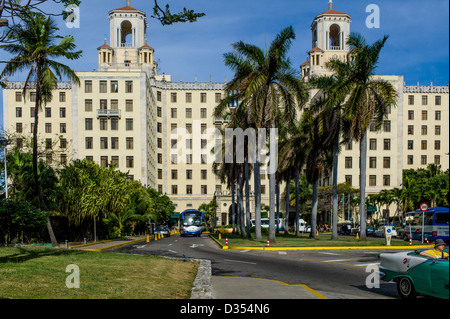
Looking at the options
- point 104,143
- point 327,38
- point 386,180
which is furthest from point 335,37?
point 104,143

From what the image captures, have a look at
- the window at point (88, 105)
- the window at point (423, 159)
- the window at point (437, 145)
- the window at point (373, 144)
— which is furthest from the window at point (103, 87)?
the window at point (437, 145)

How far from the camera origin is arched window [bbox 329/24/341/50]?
101875 millimetres

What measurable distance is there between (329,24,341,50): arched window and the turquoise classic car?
3748 inches

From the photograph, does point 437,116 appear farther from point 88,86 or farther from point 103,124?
point 88,86

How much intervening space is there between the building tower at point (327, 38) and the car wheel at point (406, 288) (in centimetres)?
9075

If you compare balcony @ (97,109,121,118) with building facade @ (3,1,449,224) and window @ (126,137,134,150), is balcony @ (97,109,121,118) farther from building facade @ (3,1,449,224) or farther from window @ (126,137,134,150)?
building facade @ (3,1,449,224)

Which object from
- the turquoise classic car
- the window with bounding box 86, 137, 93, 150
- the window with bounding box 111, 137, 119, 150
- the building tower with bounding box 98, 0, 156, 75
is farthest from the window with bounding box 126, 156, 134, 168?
the turquoise classic car

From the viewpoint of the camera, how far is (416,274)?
10.5m

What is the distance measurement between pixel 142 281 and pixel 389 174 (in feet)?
300

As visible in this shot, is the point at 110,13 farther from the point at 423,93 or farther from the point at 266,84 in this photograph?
the point at 266,84

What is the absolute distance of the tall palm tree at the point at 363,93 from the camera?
3362 cm

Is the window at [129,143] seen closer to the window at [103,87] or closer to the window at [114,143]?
the window at [114,143]

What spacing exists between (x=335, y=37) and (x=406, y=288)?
9843 cm

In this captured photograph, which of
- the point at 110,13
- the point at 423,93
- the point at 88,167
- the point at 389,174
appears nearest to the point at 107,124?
the point at 110,13
